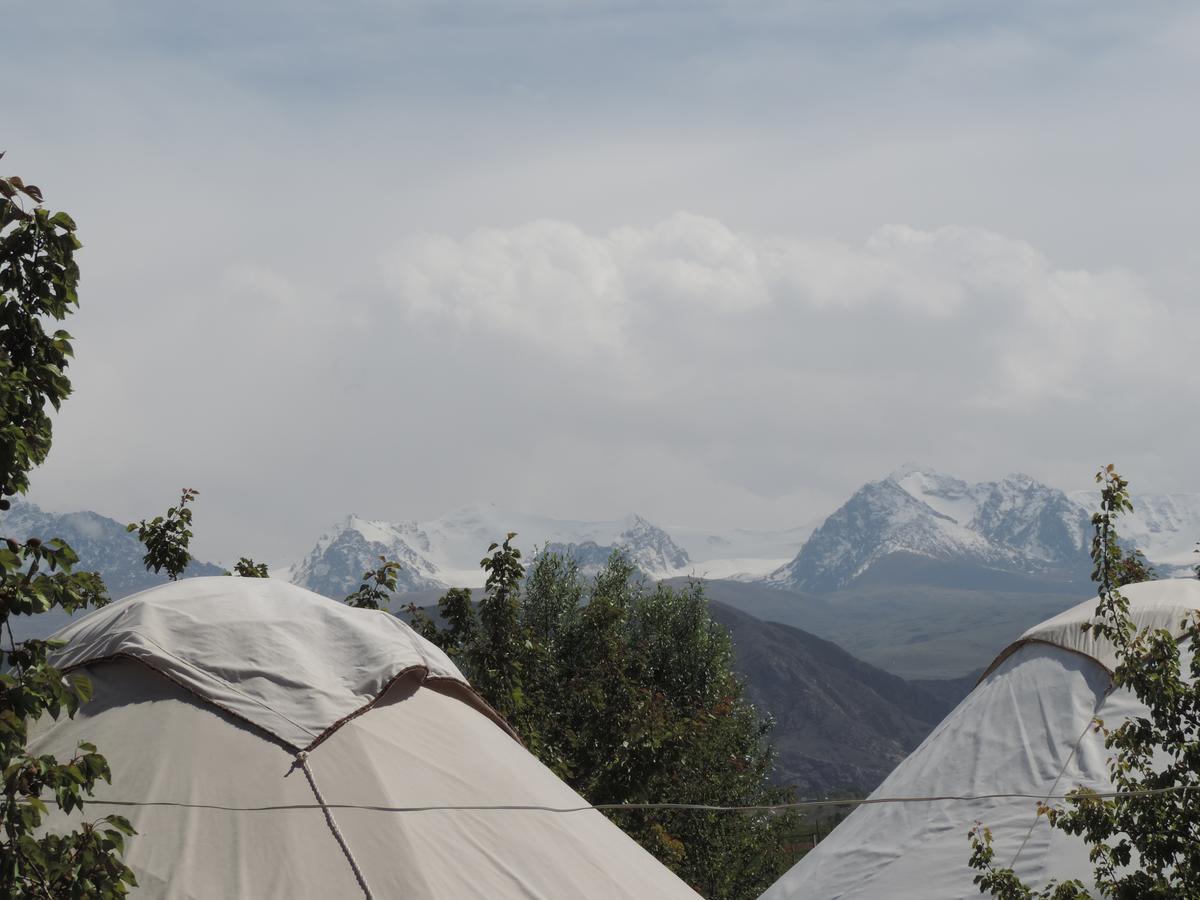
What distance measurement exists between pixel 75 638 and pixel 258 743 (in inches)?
64.9

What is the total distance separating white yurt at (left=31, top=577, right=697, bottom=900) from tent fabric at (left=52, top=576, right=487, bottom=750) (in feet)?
0.04

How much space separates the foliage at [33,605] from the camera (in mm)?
5121

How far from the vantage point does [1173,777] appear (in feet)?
30.6

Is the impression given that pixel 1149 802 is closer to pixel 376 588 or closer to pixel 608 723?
pixel 376 588

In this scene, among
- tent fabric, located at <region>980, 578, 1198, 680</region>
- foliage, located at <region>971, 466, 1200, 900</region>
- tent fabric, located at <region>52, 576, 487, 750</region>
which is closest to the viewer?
tent fabric, located at <region>52, 576, 487, 750</region>

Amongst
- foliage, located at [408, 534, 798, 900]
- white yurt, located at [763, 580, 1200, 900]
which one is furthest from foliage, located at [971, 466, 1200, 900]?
foliage, located at [408, 534, 798, 900]

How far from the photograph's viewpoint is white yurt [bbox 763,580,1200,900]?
13.4 m

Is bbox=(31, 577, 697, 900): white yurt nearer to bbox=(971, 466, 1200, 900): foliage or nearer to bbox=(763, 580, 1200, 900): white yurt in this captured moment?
bbox=(971, 466, 1200, 900): foliage

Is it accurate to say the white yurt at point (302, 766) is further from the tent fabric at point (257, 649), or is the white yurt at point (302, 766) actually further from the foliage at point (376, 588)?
the foliage at point (376, 588)

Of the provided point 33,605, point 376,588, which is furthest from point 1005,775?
point 33,605

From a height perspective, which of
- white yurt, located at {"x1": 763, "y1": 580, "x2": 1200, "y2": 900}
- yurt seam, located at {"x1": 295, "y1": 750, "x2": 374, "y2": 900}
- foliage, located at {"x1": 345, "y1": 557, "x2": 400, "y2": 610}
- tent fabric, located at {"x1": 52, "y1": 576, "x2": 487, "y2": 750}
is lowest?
white yurt, located at {"x1": 763, "y1": 580, "x2": 1200, "y2": 900}

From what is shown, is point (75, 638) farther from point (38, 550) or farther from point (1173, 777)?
point (1173, 777)

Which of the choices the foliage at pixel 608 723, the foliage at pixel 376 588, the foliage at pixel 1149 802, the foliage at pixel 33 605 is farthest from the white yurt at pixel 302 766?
the foliage at pixel 376 588

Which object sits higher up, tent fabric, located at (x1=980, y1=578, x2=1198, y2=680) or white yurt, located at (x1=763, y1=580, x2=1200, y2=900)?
tent fabric, located at (x1=980, y1=578, x2=1198, y2=680)
